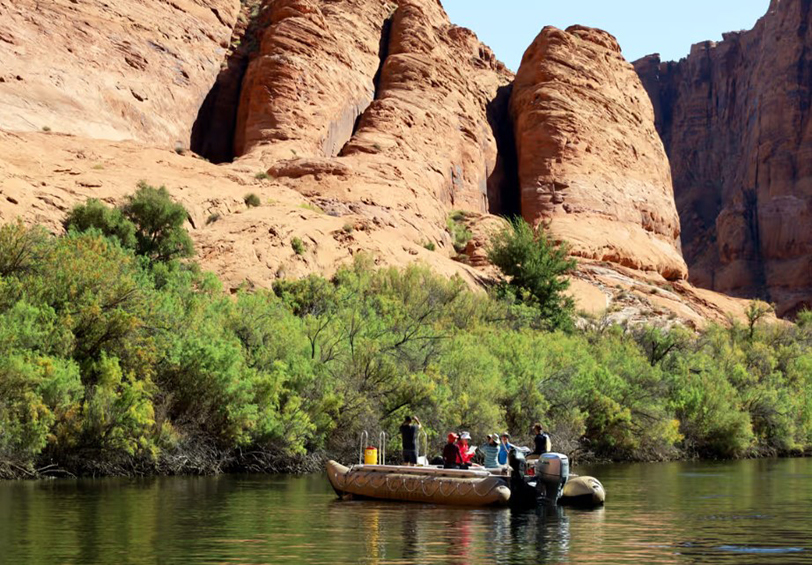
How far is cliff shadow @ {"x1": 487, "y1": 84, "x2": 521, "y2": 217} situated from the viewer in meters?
77.8

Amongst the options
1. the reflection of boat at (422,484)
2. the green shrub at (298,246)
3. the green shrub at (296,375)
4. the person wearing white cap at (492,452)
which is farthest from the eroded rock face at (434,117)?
the reflection of boat at (422,484)

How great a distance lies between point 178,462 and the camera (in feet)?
98.5

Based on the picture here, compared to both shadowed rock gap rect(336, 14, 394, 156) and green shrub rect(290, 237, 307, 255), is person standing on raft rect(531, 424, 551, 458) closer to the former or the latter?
green shrub rect(290, 237, 307, 255)

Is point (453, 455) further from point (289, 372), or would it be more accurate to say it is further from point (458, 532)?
point (289, 372)

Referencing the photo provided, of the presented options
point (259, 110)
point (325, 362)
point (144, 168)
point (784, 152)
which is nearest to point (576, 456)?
point (325, 362)

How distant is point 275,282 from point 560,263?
1901 centimetres

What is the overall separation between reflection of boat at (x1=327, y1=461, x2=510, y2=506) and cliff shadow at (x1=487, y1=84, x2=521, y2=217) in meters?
52.6

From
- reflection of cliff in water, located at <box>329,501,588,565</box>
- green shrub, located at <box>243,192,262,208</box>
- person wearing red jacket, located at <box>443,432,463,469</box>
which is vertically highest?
green shrub, located at <box>243,192,262,208</box>

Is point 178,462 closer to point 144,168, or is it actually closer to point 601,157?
point 144,168

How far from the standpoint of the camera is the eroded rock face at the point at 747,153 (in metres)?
111

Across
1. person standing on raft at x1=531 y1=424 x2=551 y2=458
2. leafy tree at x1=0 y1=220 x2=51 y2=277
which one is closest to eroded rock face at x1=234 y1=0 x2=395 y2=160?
leafy tree at x1=0 y1=220 x2=51 y2=277

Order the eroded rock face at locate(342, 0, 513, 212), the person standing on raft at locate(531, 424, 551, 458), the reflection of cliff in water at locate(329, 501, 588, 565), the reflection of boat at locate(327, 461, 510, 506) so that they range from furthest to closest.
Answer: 1. the eroded rock face at locate(342, 0, 513, 212)
2. the person standing on raft at locate(531, 424, 551, 458)
3. the reflection of boat at locate(327, 461, 510, 506)
4. the reflection of cliff in water at locate(329, 501, 588, 565)

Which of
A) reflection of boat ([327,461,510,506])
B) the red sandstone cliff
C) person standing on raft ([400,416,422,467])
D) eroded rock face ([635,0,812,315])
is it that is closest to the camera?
reflection of boat ([327,461,510,506])

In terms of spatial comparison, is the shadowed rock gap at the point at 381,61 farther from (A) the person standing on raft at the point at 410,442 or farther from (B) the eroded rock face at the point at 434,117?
(A) the person standing on raft at the point at 410,442
